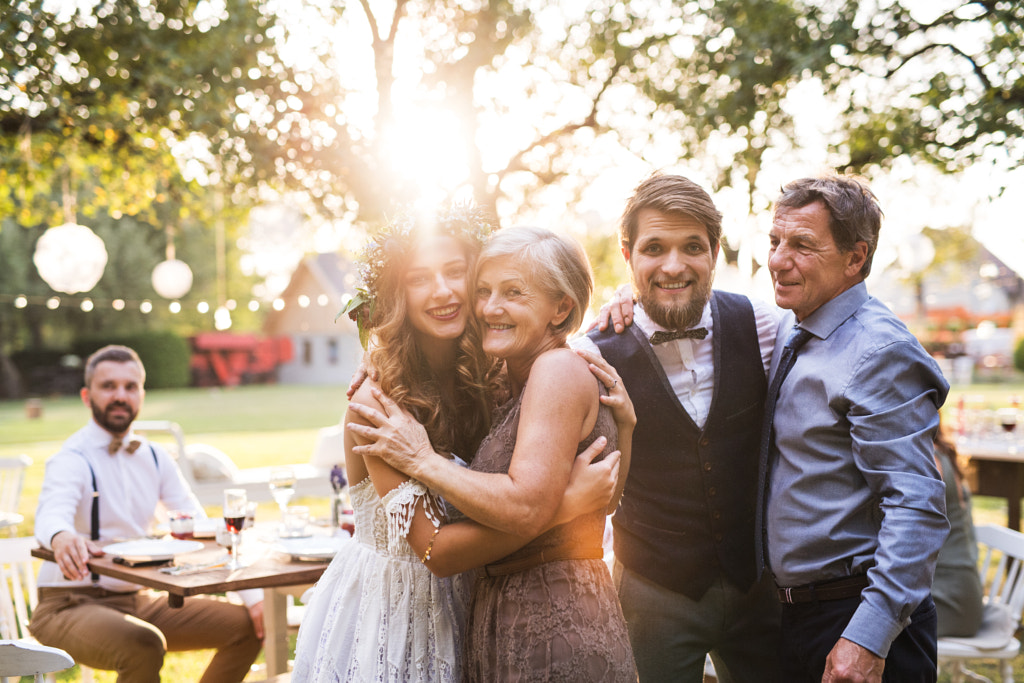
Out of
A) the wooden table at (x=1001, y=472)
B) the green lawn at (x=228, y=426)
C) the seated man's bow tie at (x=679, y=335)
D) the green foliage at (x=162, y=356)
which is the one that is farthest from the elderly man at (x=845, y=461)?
the green foliage at (x=162, y=356)

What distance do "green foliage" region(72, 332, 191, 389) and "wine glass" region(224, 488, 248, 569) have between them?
31.5 metres

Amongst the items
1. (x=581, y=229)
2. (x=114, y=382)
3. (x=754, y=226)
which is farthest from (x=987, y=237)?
(x=114, y=382)

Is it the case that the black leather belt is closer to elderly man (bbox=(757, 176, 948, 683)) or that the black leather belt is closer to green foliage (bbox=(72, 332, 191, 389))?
elderly man (bbox=(757, 176, 948, 683))

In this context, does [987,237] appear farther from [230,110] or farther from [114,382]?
[114,382]

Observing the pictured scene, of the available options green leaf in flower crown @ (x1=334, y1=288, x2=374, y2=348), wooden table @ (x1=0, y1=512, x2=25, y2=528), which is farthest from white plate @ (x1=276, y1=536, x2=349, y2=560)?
wooden table @ (x1=0, y1=512, x2=25, y2=528)

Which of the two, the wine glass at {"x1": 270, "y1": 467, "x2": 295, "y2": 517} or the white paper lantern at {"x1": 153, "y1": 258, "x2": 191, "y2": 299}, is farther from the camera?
the white paper lantern at {"x1": 153, "y1": 258, "x2": 191, "y2": 299}

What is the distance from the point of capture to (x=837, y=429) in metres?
2.15

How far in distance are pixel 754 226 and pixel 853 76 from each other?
4.48 ft

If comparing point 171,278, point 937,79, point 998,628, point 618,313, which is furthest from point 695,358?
point 171,278

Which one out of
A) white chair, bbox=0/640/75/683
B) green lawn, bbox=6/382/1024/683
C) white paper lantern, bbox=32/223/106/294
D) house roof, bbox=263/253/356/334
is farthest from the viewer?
house roof, bbox=263/253/356/334

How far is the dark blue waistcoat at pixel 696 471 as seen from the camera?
8.05 feet

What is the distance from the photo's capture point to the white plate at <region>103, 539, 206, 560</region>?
136 inches

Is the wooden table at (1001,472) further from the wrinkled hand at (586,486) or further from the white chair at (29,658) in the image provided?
the white chair at (29,658)

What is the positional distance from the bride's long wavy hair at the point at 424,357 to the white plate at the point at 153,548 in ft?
5.93
